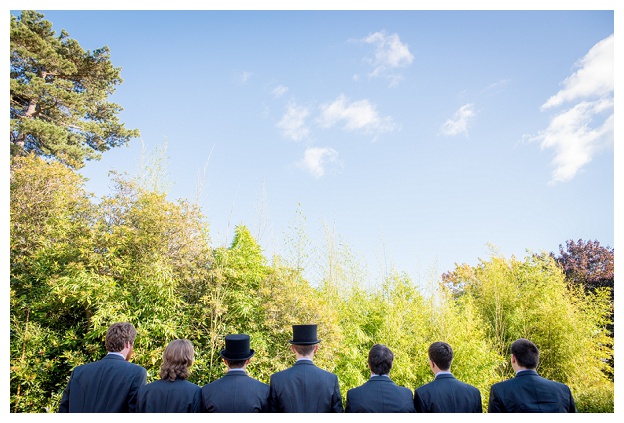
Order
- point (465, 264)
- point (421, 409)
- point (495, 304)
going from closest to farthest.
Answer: point (421, 409) → point (495, 304) → point (465, 264)

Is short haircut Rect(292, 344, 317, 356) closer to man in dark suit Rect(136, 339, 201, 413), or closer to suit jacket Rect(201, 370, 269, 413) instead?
suit jacket Rect(201, 370, 269, 413)

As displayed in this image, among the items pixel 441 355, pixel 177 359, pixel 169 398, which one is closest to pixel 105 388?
pixel 169 398

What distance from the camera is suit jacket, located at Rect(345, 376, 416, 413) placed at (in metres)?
2.68

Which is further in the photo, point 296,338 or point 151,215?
point 151,215

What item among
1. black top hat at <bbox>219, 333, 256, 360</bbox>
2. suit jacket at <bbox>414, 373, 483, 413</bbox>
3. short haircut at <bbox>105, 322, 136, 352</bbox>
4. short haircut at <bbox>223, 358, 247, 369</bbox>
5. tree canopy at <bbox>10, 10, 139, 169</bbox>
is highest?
tree canopy at <bbox>10, 10, 139, 169</bbox>

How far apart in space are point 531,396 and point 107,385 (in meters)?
2.61

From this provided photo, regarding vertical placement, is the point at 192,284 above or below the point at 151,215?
below

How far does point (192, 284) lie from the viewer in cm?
699

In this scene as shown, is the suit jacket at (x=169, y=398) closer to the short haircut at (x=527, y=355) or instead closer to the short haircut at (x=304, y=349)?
the short haircut at (x=304, y=349)

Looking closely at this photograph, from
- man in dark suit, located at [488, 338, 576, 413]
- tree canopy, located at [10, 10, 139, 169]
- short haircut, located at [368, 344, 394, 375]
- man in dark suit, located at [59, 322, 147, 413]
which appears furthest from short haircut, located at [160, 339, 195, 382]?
tree canopy, located at [10, 10, 139, 169]

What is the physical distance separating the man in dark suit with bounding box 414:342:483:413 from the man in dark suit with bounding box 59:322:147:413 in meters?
1.76
